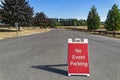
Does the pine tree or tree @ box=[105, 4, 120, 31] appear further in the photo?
the pine tree

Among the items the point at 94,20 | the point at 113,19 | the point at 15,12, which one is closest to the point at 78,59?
the point at 113,19

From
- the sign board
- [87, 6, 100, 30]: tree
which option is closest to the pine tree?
[87, 6, 100, 30]: tree

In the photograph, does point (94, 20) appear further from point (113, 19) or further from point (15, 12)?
point (15, 12)

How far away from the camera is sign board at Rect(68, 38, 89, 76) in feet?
24.2

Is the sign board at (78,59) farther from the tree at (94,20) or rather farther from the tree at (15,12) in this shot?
the tree at (94,20)

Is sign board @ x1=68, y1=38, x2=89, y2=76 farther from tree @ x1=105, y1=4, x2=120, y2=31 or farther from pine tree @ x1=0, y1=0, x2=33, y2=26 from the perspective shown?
pine tree @ x1=0, y1=0, x2=33, y2=26

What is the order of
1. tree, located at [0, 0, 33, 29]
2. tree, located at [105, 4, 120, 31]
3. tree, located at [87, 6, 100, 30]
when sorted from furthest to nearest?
tree, located at [87, 6, 100, 30] < tree, located at [0, 0, 33, 29] < tree, located at [105, 4, 120, 31]

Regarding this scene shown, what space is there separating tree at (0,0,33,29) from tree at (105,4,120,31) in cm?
2356

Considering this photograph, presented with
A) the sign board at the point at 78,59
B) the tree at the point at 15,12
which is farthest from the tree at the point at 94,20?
the sign board at the point at 78,59

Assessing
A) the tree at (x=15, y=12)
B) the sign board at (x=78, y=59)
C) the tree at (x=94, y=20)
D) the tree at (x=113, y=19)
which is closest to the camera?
the sign board at (x=78, y=59)

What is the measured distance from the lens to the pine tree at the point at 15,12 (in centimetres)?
6125

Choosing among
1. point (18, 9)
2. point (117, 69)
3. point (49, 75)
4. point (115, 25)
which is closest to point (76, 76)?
point (49, 75)

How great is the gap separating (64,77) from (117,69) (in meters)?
2.43

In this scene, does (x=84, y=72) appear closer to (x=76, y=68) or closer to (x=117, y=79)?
(x=76, y=68)
